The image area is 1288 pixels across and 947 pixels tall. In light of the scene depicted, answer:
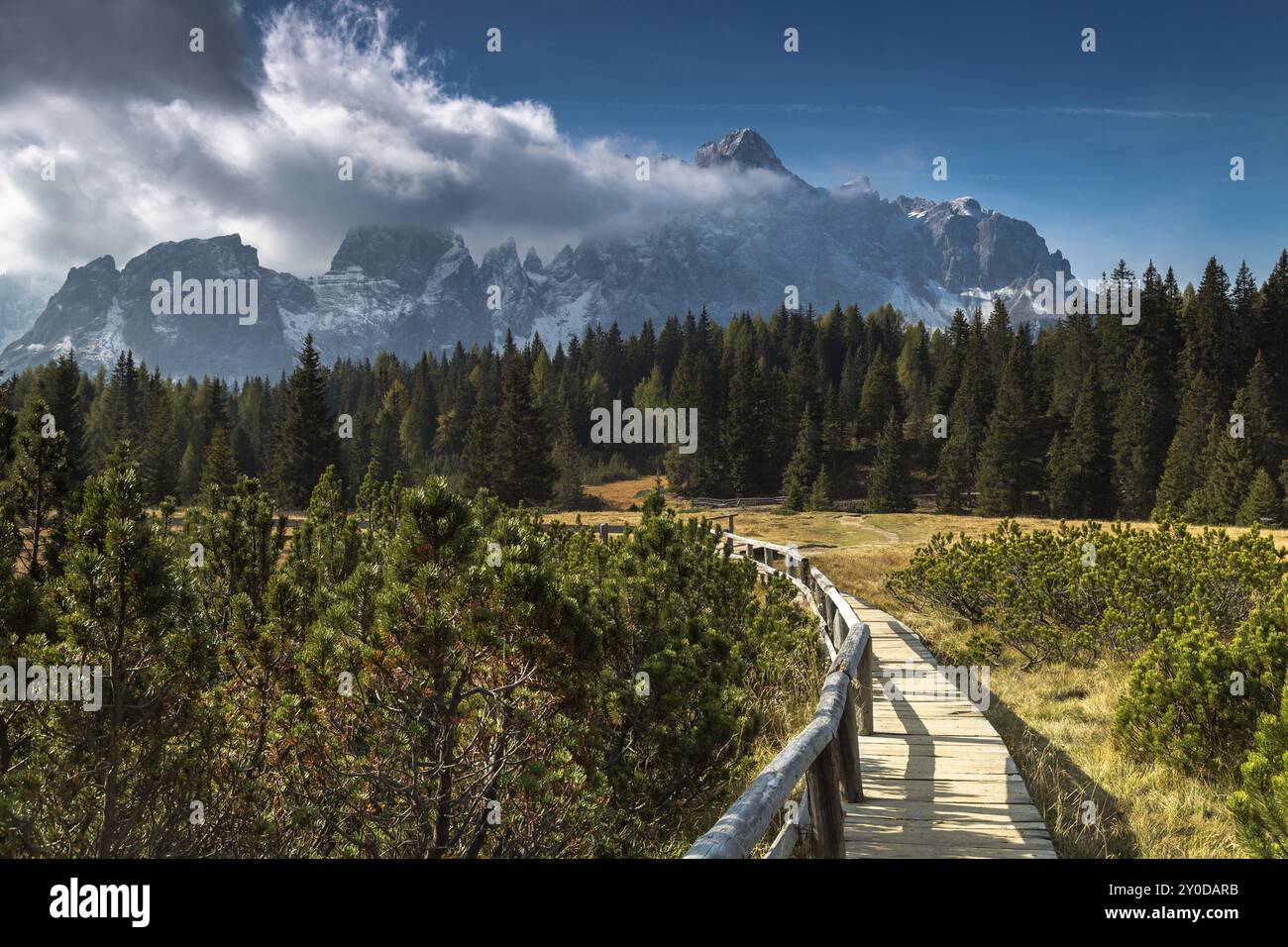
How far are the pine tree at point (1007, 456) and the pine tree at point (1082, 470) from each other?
196 centimetres

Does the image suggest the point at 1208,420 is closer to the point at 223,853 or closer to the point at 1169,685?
the point at 1169,685

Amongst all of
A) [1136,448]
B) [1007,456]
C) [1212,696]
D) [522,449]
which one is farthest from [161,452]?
[1136,448]

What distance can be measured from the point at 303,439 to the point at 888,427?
45247mm

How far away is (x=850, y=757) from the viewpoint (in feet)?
17.1

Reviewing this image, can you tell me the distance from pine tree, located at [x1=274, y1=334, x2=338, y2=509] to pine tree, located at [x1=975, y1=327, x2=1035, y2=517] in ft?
156

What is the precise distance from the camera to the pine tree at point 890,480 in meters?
60.5

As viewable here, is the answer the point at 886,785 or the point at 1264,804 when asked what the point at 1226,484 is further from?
the point at 1264,804

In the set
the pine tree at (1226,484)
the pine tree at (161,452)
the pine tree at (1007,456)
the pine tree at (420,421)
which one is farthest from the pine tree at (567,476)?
the pine tree at (1226,484)

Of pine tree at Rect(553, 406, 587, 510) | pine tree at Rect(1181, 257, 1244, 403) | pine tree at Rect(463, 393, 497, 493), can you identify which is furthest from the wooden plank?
pine tree at Rect(1181, 257, 1244, 403)

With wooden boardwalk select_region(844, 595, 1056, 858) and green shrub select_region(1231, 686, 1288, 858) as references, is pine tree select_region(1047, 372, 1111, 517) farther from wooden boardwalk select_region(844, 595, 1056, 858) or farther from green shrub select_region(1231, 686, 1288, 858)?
green shrub select_region(1231, 686, 1288, 858)

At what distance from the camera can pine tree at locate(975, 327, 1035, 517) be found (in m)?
57.7

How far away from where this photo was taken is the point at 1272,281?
69188mm

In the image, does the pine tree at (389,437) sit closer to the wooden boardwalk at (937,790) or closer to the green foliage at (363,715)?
the wooden boardwalk at (937,790)

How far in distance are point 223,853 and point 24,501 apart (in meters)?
4.53
